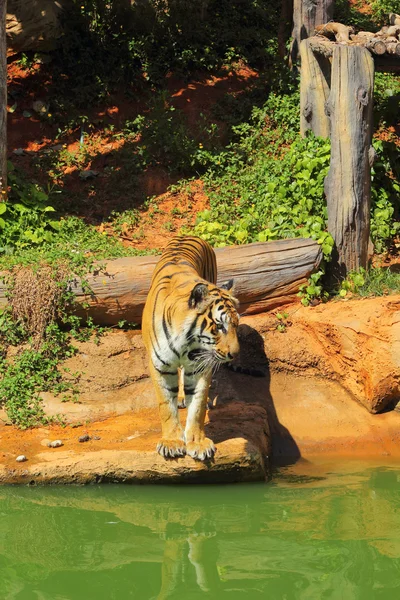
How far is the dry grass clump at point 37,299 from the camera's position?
7.78m

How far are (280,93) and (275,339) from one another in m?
5.02

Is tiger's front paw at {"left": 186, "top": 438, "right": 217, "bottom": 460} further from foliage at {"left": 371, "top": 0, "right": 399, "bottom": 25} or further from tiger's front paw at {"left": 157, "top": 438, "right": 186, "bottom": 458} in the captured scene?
foliage at {"left": 371, "top": 0, "right": 399, "bottom": 25}

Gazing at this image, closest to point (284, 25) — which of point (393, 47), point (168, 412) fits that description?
point (393, 47)

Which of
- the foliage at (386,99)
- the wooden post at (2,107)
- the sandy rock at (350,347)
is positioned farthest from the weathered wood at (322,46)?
the wooden post at (2,107)

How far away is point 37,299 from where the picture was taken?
777 cm

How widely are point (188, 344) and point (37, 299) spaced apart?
2.36 metres

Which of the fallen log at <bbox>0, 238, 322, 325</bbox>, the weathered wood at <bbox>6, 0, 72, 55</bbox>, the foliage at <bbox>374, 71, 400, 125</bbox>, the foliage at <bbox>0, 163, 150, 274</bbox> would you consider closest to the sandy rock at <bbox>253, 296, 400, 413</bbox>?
the fallen log at <bbox>0, 238, 322, 325</bbox>

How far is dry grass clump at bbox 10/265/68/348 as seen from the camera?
778 centimetres

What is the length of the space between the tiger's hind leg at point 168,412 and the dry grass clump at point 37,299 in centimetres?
199

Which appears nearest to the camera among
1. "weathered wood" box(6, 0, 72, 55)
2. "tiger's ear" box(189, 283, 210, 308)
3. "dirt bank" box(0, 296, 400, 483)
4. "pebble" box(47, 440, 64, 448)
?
"tiger's ear" box(189, 283, 210, 308)

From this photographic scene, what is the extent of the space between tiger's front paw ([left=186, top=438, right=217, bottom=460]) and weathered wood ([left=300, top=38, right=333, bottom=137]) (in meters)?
4.37

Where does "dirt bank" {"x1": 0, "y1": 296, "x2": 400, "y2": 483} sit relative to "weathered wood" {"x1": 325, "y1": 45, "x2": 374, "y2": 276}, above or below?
below

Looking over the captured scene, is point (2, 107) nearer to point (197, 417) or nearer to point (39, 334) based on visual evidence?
point (39, 334)

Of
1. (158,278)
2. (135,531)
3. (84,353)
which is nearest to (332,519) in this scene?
(135,531)
